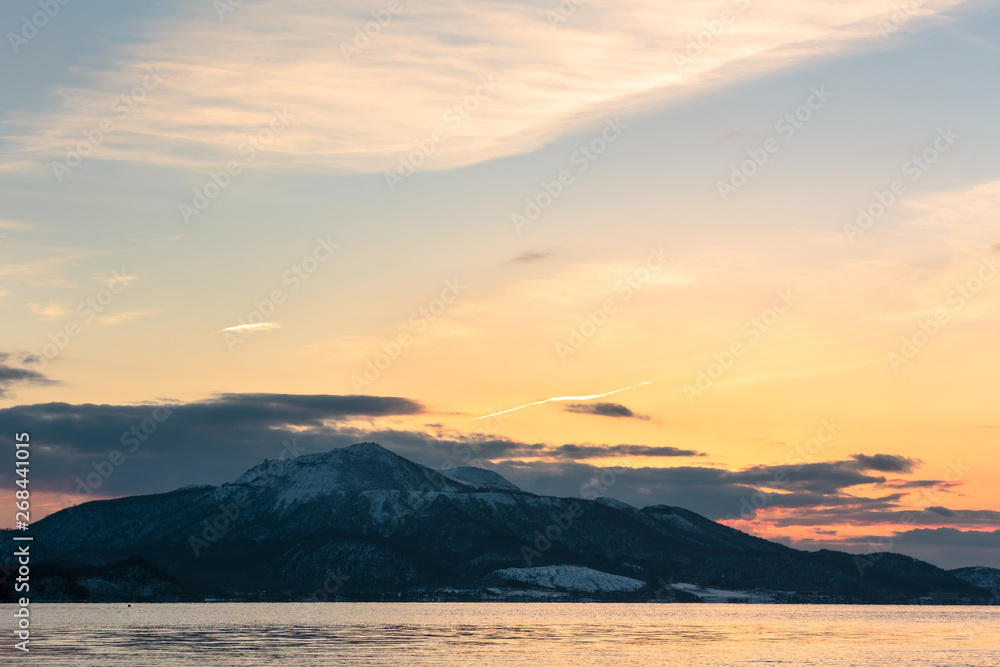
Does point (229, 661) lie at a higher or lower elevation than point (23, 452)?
lower

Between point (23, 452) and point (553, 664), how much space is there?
104103 mm

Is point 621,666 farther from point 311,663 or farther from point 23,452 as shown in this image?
point 23,452

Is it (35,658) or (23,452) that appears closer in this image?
(23,452)

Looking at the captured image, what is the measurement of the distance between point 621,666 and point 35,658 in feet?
340

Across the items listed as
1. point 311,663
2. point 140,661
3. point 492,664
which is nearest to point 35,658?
point 140,661

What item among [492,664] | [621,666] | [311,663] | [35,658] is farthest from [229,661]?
[621,666]

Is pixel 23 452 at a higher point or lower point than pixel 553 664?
higher

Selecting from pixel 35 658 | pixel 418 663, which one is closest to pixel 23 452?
pixel 35 658

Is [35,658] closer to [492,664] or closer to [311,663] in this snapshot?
[311,663]

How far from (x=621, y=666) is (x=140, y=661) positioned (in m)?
87.1

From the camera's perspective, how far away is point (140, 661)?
195 meters

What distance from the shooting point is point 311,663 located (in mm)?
191625

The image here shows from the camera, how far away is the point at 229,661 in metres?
195

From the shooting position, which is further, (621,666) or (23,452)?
(621,666)
